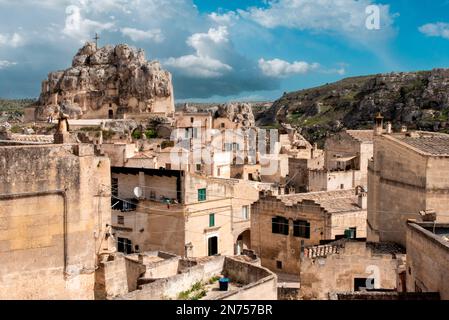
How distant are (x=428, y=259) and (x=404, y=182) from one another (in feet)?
25.6

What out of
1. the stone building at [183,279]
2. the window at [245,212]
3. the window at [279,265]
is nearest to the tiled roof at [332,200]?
the window at [279,265]

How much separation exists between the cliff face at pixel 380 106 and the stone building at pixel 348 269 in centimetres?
7228

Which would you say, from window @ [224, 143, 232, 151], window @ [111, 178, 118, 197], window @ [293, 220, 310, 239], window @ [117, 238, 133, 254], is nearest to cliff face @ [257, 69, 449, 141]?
window @ [224, 143, 232, 151]

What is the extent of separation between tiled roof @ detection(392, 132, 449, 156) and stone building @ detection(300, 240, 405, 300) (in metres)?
4.07

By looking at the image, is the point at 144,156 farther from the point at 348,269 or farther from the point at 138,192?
the point at 348,269

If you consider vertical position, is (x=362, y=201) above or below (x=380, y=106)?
below

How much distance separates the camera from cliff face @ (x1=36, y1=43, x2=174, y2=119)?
104 meters

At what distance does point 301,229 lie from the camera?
32.0 meters

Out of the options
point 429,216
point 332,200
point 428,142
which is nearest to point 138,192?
point 332,200

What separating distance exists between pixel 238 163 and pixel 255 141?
12.1 m

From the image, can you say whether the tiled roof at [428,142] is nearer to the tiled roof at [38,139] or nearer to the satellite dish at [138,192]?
the tiled roof at [38,139]

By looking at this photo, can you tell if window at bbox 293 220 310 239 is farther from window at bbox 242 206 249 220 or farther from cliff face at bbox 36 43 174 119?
cliff face at bbox 36 43 174 119

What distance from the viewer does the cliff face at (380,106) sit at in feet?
347
